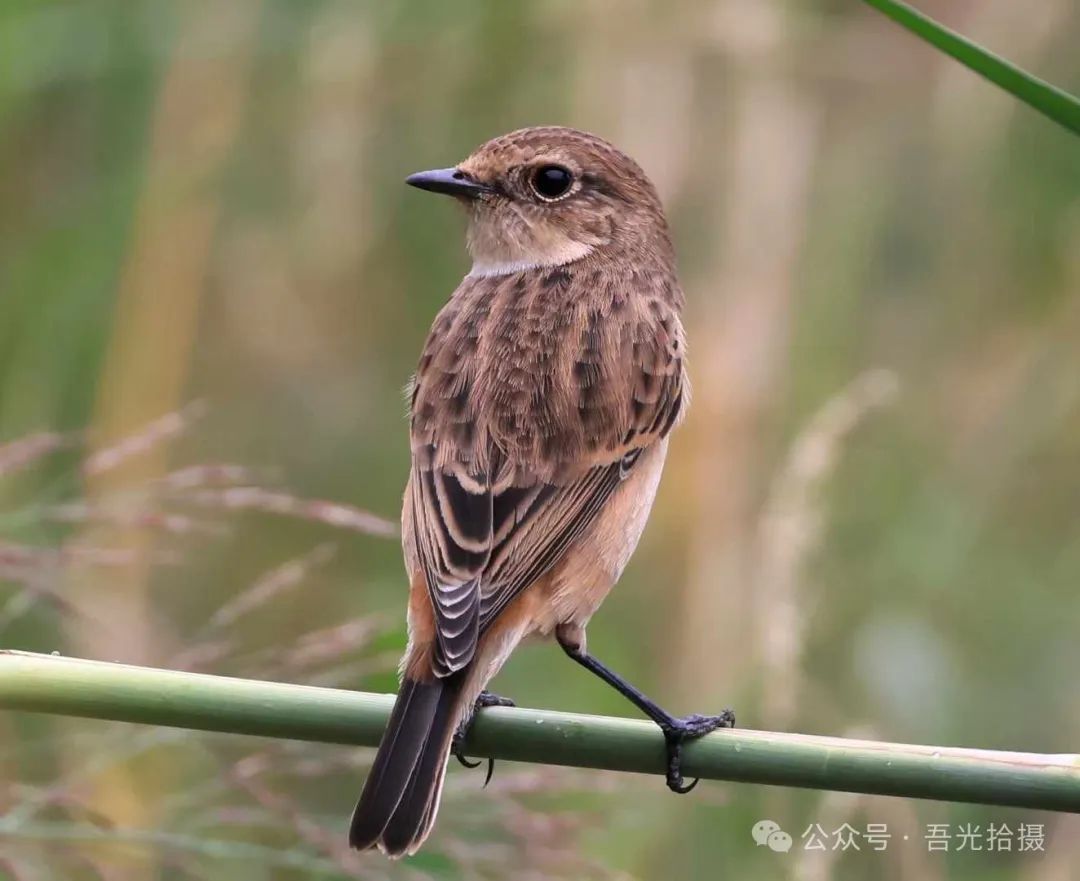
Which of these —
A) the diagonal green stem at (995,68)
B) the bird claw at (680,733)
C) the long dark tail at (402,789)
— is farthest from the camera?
the long dark tail at (402,789)

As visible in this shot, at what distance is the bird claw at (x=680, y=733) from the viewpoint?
2.56 m

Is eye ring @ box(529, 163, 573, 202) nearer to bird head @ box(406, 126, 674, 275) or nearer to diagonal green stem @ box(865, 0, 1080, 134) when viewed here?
bird head @ box(406, 126, 674, 275)

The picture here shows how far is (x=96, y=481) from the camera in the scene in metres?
4.65

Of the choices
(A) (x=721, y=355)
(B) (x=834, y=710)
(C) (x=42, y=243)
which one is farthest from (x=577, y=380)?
(C) (x=42, y=243)

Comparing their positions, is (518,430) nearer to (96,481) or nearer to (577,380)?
(577,380)

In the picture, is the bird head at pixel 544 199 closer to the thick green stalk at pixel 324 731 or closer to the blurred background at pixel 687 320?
the blurred background at pixel 687 320

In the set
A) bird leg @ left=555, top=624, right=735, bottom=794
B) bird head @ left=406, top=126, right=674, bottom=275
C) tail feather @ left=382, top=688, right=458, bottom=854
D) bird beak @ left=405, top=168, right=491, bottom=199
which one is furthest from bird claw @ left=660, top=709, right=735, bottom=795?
bird beak @ left=405, top=168, right=491, bottom=199

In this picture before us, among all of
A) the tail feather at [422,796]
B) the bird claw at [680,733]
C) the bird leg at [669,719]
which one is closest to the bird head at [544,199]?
the bird leg at [669,719]

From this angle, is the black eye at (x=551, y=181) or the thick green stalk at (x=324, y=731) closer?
the thick green stalk at (x=324, y=731)

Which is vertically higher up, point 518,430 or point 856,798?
point 518,430

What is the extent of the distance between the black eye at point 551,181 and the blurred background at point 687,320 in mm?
543

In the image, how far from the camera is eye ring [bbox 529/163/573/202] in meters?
4.10

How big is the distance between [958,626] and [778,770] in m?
2.38

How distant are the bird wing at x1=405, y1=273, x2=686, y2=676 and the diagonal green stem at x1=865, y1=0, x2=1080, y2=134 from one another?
1453 millimetres
